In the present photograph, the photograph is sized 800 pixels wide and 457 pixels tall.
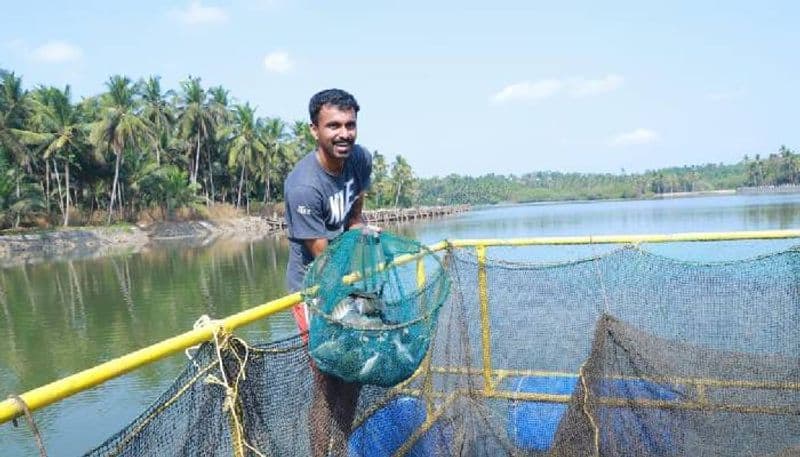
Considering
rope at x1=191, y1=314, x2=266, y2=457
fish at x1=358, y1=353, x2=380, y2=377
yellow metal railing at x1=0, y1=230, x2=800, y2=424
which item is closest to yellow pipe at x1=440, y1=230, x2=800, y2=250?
yellow metal railing at x1=0, y1=230, x2=800, y2=424

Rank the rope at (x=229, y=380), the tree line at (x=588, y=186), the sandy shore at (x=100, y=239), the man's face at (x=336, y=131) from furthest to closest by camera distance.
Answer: the tree line at (x=588, y=186)
the sandy shore at (x=100, y=239)
the man's face at (x=336, y=131)
the rope at (x=229, y=380)

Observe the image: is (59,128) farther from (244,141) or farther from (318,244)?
(318,244)

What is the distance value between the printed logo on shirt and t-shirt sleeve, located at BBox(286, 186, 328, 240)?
0.45 ft

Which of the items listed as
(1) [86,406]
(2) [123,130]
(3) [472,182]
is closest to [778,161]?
(3) [472,182]

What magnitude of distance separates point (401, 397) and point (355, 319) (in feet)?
3.93

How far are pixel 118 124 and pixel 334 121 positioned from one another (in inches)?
1768

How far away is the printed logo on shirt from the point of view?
9.34 feet

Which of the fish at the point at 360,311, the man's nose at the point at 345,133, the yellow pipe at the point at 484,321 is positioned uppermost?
the man's nose at the point at 345,133

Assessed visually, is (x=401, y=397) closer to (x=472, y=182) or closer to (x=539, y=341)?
(x=539, y=341)

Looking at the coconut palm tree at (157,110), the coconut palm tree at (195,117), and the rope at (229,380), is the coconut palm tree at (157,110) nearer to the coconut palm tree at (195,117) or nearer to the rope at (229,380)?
the coconut palm tree at (195,117)

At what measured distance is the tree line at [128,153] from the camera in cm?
4150

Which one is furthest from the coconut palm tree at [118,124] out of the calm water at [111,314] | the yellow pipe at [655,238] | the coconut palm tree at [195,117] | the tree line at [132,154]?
the yellow pipe at [655,238]

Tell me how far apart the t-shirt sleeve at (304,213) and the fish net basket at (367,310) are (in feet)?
0.38

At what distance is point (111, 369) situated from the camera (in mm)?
1723
